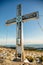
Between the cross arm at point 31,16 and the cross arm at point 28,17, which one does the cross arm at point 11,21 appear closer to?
the cross arm at point 28,17

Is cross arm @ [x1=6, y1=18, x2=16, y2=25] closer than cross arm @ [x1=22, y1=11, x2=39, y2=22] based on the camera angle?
No

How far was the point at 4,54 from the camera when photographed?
6.79 feet

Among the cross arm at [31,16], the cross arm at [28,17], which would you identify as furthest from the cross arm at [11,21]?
the cross arm at [31,16]

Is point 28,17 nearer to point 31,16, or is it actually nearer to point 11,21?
point 31,16

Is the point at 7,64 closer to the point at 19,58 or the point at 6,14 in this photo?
the point at 19,58

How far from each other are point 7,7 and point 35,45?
2.27ft

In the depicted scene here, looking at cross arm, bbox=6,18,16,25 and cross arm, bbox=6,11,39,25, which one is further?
cross arm, bbox=6,18,16,25

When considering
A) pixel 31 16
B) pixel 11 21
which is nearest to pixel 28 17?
pixel 31 16

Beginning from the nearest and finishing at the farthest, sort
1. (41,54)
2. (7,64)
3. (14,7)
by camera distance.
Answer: (7,64) → (41,54) → (14,7)

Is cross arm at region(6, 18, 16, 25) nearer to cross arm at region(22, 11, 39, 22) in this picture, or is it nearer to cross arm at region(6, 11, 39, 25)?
cross arm at region(6, 11, 39, 25)

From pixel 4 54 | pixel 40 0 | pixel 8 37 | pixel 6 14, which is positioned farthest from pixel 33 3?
pixel 4 54

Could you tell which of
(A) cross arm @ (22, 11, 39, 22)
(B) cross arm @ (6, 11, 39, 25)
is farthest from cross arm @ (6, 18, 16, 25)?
(A) cross arm @ (22, 11, 39, 22)

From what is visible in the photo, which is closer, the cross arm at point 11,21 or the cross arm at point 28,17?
the cross arm at point 28,17

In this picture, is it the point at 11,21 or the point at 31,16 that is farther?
the point at 11,21
